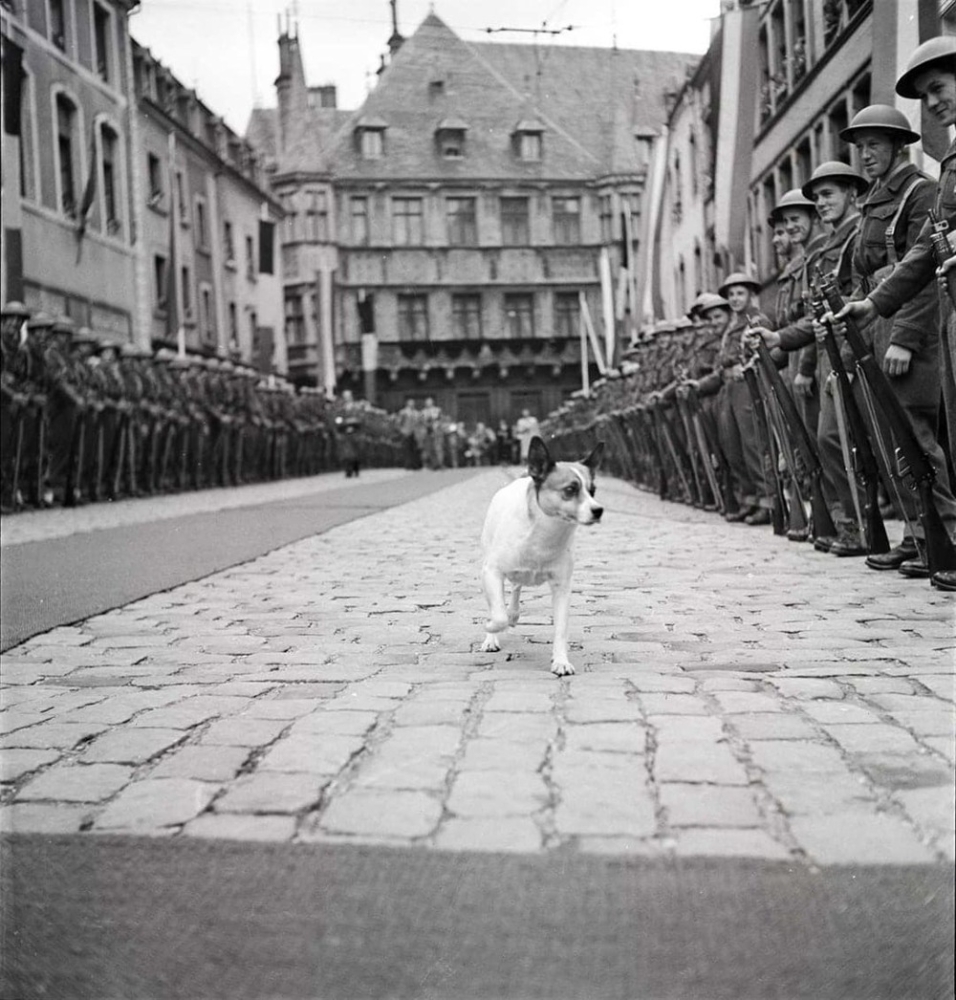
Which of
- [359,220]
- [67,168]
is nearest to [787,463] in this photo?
[67,168]

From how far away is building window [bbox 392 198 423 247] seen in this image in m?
70.8

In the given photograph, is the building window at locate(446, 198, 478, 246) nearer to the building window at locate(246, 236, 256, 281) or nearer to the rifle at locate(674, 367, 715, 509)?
the building window at locate(246, 236, 256, 281)

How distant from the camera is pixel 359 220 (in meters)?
70.4

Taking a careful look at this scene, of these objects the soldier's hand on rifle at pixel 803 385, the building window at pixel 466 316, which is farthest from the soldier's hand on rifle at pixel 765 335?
the building window at pixel 466 316

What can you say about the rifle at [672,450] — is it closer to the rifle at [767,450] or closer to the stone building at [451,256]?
the rifle at [767,450]

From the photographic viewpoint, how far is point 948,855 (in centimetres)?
299

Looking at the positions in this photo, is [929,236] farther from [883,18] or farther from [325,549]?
[883,18]

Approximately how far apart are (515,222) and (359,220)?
8288 mm

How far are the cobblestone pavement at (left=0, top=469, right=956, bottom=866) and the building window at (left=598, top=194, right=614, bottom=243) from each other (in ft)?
215

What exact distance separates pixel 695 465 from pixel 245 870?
1368 cm

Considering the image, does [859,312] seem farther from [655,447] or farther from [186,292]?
[186,292]

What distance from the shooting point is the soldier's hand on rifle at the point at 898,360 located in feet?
25.5

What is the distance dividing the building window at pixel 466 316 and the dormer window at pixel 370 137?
8.60 metres

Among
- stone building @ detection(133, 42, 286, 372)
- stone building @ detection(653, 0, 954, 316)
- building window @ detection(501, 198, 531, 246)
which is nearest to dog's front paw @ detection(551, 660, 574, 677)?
stone building @ detection(653, 0, 954, 316)
